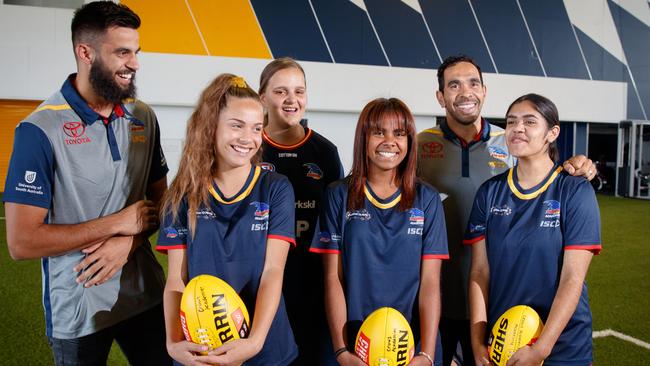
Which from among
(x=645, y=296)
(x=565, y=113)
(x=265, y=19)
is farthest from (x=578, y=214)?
(x=565, y=113)

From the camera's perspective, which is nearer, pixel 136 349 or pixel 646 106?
pixel 136 349

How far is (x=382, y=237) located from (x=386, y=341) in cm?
44

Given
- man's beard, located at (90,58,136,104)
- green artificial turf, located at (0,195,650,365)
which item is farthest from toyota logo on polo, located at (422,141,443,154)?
green artificial turf, located at (0,195,650,365)

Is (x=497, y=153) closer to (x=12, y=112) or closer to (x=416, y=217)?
(x=416, y=217)

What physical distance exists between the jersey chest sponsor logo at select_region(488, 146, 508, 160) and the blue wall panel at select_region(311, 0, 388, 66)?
10695mm

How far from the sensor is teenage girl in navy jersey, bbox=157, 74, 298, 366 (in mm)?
1980

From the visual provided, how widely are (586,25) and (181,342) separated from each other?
17.5 meters

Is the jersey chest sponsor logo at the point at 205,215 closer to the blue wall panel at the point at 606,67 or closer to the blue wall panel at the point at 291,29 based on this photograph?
the blue wall panel at the point at 291,29

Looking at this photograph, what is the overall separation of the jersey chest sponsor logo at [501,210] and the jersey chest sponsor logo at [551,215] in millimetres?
141

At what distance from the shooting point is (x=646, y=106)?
16875mm

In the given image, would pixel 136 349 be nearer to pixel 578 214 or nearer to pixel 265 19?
pixel 578 214

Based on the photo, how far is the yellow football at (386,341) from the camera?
1.88 m

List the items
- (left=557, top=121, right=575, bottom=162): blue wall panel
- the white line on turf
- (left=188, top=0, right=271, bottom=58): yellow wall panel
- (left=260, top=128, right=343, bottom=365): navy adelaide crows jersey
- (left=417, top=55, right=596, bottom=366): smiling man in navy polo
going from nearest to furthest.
Answer: 1. (left=260, top=128, right=343, bottom=365): navy adelaide crows jersey
2. (left=417, top=55, right=596, bottom=366): smiling man in navy polo
3. the white line on turf
4. (left=188, top=0, right=271, bottom=58): yellow wall panel
5. (left=557, top=121, right=575, bottom=162): blue wall panel

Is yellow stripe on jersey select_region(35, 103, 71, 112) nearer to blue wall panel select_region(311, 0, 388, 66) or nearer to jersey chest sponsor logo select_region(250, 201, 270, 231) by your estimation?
jersey chest sponsor logo select_region(250, 201, 270, 231)
